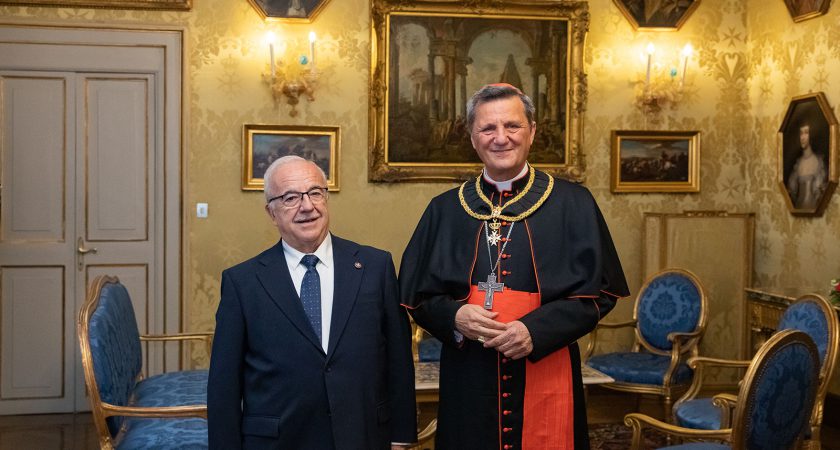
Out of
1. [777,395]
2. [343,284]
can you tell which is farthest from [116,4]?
[777,395]

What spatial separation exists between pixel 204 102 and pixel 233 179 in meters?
0.58

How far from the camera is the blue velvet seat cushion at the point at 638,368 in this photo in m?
5.56

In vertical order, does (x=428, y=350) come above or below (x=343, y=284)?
below

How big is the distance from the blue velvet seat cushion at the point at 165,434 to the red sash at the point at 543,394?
5.22 ft

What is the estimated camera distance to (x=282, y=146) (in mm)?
6457

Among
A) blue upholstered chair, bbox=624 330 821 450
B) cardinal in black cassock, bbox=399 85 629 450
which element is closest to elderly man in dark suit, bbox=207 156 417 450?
cardinal in black cassock, bbox=399 85 629 450

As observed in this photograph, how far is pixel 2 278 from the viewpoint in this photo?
249 inches

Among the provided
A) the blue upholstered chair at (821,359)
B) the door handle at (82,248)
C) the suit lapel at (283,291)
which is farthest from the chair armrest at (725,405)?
the door handle at (82,248)

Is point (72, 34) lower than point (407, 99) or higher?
higher

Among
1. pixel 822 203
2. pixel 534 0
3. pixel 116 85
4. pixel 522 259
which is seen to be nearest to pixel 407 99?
pixel 534 0

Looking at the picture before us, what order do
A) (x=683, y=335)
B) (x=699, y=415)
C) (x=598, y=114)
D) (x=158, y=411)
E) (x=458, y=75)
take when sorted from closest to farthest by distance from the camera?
1. (x=158, y=411)
2. (x=699, y=415)
3. (x=683, y=335)
4. (x=458, y=75)
5. (x=598, y=114)

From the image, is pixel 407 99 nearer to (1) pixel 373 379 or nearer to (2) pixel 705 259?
(2) pixel 705 259

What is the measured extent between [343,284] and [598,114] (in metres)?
4.64

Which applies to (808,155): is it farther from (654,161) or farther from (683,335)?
(683,335)
